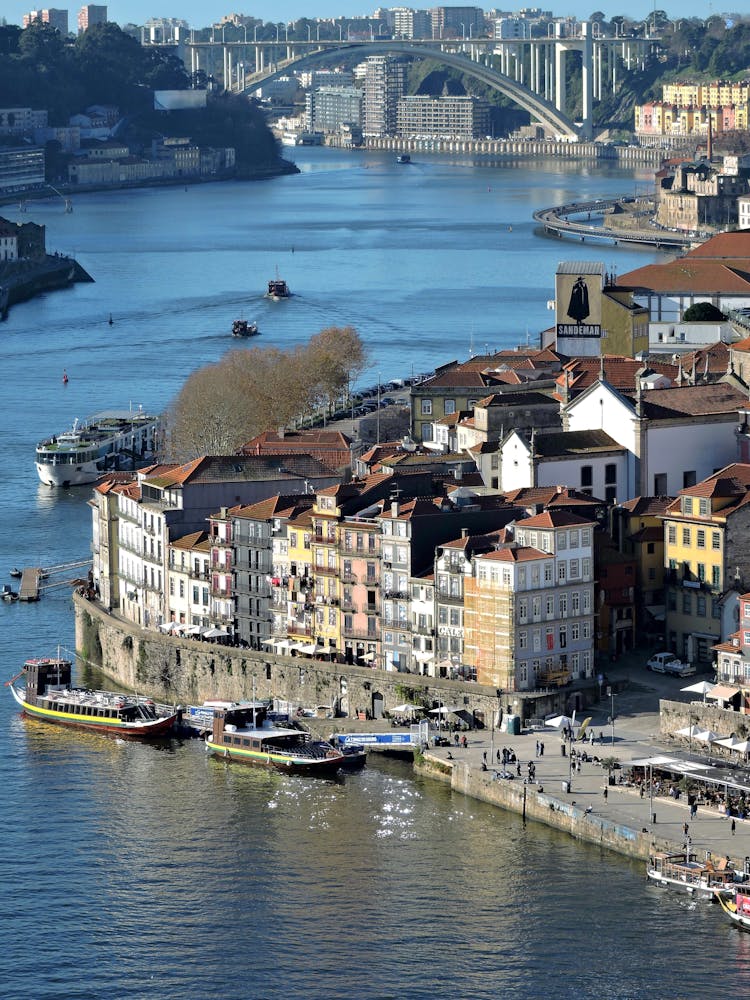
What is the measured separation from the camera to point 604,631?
120 ft

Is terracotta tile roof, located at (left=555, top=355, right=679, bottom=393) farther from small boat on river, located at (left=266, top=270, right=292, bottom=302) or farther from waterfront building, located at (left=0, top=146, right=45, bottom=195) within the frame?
waterfront building, located at (left=0, top=146, right=45, bottom=195)

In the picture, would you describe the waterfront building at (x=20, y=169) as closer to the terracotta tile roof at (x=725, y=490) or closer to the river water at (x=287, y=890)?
the river water at (x=287, y=890)

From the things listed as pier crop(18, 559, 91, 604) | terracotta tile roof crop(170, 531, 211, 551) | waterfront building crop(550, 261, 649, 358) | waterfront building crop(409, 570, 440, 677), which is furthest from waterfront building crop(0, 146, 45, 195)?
waterfront building crop(409, 570, 440, 677)

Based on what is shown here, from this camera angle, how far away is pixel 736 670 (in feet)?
112

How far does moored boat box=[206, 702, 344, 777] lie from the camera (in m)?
33.9

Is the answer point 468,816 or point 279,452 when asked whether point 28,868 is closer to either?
point 468,816

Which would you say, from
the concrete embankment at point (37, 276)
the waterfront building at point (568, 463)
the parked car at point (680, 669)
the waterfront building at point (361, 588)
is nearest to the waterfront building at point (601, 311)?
the waterfront building at point (568, 463)

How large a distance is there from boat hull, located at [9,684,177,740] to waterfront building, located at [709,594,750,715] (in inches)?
273

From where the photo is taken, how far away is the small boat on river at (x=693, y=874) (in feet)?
93.7

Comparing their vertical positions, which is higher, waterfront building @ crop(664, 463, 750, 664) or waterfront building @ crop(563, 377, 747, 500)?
waterfront building @ crop(563, 377, 747, 500)

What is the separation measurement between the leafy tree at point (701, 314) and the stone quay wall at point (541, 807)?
25.8 metres

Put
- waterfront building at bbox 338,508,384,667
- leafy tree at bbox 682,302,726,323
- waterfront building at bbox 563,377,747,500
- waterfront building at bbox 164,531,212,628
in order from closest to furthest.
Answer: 1. waterfront building at bbox 338,508,384,667
2. waterfront building at bbox 164,531,212,628
3. waterfront building at bbox 563,377,747,500
4. leafy tree at bbox 682,302,726,323

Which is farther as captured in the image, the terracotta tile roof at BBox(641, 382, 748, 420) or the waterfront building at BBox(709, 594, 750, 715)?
the terracotta tile roof at BBox(641, 382, 748, 420)

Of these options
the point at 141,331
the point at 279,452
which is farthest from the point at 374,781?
the point at 141,331
